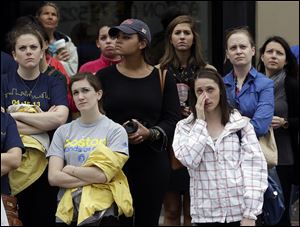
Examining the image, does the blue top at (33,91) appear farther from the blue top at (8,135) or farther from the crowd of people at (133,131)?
the blue top at (8,135)

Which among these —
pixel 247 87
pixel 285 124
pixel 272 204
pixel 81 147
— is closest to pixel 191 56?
pixel 247 87

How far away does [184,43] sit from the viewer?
7199 mm

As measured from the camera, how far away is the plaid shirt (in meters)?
5.96

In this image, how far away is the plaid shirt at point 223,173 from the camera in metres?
5.96

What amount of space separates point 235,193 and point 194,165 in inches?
13.1

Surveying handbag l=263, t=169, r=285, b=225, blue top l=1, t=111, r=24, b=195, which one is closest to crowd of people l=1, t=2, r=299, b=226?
blue top l=1, t=111, r=24, b=195

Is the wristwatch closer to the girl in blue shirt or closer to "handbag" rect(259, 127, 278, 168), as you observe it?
"handbag" rect(259, 127, 278, 168)

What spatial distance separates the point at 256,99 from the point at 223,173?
950 millimetres

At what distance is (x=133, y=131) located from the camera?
6312 millimetres

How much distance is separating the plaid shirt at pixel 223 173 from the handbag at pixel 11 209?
1163mm

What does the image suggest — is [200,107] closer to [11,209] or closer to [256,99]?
[256,99]

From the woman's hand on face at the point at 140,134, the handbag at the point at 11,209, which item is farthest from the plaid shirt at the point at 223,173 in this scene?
the handbag at the point at 11,209

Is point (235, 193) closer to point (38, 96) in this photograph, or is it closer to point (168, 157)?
point (168, 157)

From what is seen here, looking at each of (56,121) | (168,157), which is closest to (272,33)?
(168,157)
